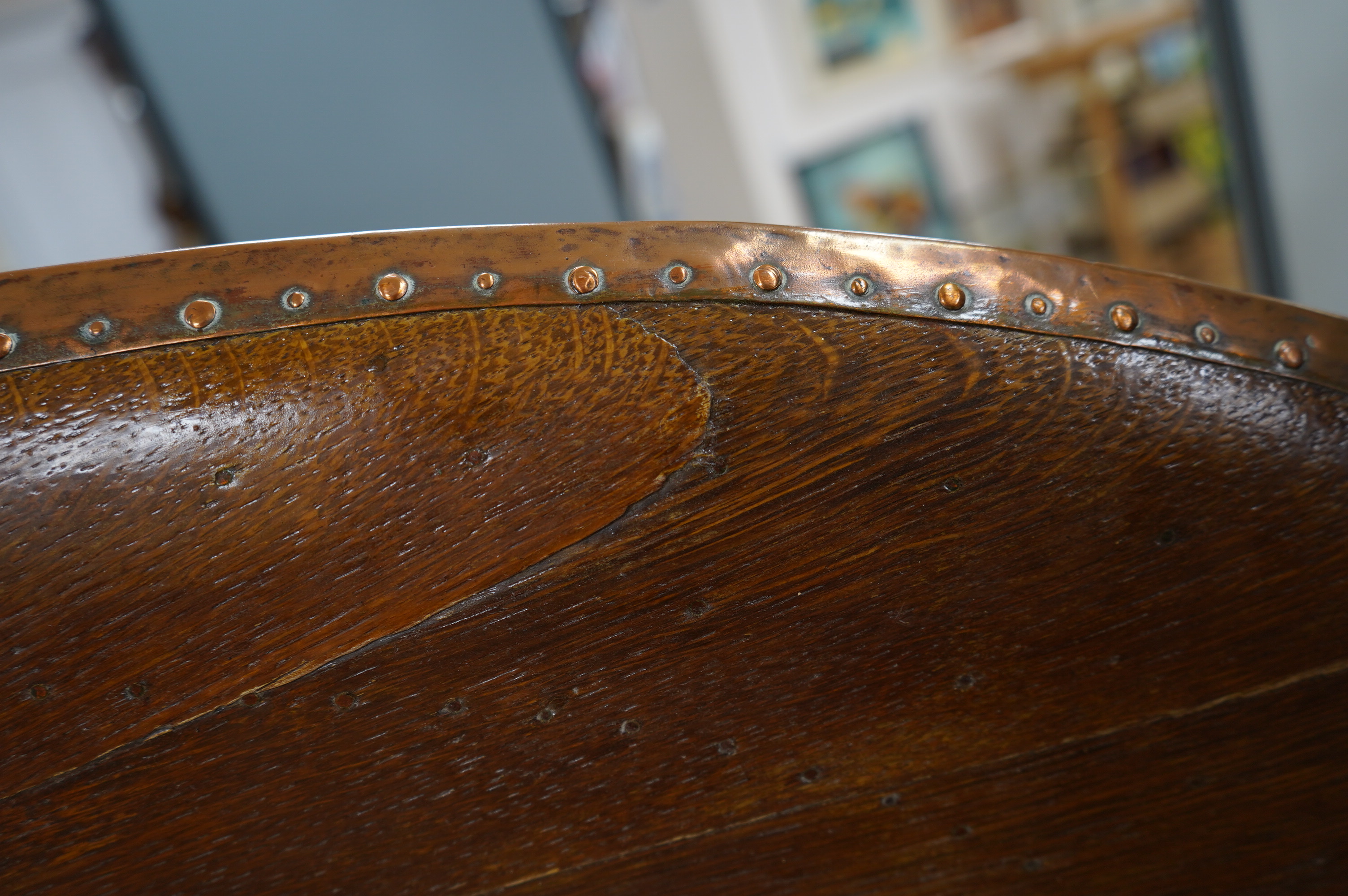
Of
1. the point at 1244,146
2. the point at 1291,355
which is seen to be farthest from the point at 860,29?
the point at 1291,355

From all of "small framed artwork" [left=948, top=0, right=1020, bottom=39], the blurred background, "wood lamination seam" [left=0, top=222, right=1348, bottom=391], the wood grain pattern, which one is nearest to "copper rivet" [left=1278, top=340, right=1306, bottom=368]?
"wood lamination seam" [left=0, top=222, right=1348, bottom=391]

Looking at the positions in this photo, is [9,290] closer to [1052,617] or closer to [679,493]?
[679,493]

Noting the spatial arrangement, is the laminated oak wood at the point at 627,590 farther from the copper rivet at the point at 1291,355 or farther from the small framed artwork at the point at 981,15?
the small framed artwork at the point at 981,15

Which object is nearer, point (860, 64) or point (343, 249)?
point (343, 249)

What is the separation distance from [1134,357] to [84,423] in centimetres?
38

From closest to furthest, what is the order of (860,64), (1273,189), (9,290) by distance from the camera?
(9,290), (1273,189), (860,64)

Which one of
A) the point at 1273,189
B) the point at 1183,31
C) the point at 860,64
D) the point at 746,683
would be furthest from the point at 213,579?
the point at 1183,31

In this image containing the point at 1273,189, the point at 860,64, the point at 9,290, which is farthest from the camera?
the point at 860,64

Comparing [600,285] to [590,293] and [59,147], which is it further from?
[59,147]

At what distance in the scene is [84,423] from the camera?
0.36m

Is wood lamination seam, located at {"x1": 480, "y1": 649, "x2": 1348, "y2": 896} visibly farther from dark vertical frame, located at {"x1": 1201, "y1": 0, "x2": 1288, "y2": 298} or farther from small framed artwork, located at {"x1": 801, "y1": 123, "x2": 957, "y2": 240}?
small framed artwork, located at {"x1": 801, "y1": 123, "x2": 957, "y2": 240}

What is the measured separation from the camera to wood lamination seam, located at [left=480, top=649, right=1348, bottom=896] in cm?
41

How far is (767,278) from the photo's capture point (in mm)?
368

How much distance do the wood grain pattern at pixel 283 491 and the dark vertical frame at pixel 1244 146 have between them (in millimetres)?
1456
